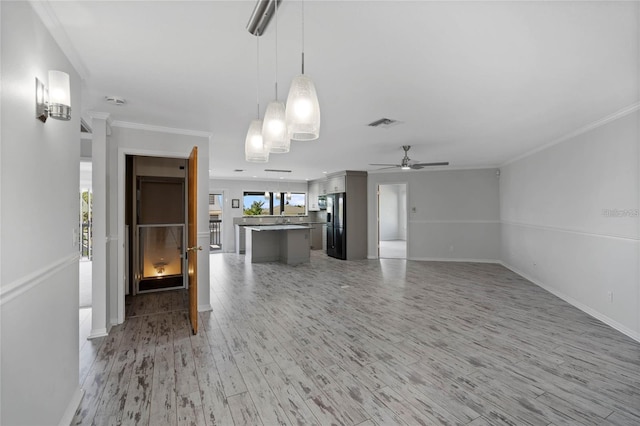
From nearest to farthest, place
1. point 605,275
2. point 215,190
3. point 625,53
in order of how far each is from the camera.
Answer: point 625,53, point 605,275, point 215,190

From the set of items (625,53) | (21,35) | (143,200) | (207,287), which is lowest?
(207,287)

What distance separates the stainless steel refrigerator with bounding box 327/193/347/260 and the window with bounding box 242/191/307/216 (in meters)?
2.48

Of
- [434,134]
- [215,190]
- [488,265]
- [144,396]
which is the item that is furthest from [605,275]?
[215,190]

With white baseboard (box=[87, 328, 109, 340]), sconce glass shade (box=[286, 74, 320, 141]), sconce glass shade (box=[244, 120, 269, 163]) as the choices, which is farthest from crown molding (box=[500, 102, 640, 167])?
white baseboard (box=[87, 328, 109, 340])

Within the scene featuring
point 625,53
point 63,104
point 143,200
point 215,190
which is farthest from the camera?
point 215,190

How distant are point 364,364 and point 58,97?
2.94 metres

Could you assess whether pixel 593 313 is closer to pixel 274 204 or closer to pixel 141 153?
pixel 141 153

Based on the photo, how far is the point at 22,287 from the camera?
1.40 m

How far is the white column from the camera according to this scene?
10.9 feet

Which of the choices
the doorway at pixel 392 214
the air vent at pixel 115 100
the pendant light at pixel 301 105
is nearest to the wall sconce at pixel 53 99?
the pendant light at pixel 301 105

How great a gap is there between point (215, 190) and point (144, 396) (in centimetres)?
832

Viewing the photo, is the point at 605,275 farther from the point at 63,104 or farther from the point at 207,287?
the point at 63,104

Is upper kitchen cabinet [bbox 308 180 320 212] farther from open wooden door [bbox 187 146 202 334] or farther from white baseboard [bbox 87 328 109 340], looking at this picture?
white baseboard [bbox 87 328 109 340]

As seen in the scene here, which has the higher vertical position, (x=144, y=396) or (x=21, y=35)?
(x=21, y=35)
